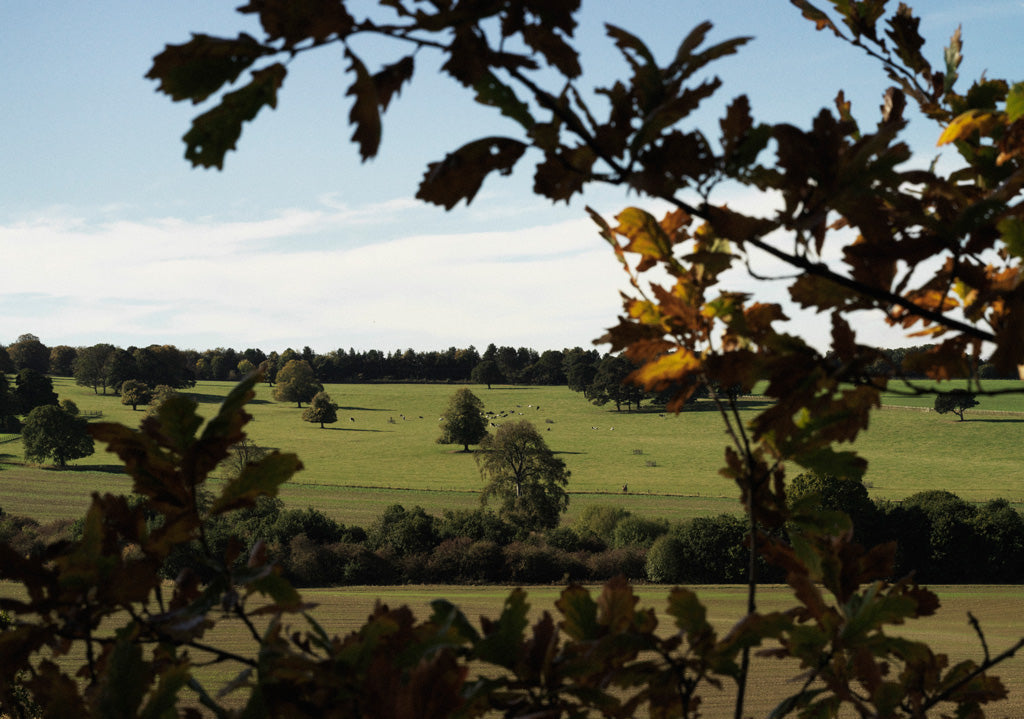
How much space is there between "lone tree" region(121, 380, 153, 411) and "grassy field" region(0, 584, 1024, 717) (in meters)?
50.2

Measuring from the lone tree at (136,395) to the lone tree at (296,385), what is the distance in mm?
16711

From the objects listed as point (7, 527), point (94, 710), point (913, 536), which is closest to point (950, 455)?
point (913, 536)

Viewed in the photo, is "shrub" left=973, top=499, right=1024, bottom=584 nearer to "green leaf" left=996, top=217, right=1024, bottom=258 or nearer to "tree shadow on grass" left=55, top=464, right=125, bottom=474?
"green leaf" left=996, top=217, right=1024, bottom=258

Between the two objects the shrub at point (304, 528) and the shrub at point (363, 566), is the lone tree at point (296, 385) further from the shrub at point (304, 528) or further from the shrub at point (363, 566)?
the shrub at point (363, 566)

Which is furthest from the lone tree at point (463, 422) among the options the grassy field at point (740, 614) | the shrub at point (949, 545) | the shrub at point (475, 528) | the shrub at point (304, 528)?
the shrub at point (949, 545)

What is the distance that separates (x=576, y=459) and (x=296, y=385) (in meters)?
44.3

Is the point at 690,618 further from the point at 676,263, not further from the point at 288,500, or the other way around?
the point at 288,500

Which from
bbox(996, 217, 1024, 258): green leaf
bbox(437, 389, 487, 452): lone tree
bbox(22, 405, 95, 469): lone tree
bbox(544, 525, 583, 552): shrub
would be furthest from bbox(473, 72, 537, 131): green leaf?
bbox(437, 389, 487, 452): lone tree

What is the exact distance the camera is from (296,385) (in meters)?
92.4

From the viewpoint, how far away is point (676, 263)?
4.75 ft

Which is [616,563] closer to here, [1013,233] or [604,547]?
[604,547]

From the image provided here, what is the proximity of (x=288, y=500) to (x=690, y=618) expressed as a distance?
5301cm

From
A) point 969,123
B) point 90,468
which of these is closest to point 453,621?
point 969,123

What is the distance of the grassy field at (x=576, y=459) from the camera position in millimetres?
49812
